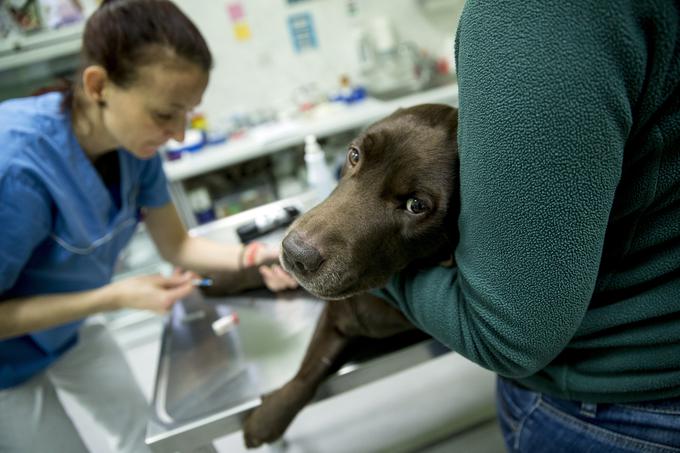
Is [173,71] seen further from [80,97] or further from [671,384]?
[671,384]

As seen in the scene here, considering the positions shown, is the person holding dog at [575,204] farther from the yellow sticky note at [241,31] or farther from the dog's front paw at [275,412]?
the yellow sticky note at [241,31]

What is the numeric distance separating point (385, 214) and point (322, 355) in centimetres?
31

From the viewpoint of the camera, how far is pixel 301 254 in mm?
550

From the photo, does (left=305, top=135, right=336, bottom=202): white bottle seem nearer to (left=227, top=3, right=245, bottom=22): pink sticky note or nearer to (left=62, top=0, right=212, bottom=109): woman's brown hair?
(left=62, top=0, right=212, bottom=109): woman's brown hair

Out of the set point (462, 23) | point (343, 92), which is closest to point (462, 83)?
point (462, 23)

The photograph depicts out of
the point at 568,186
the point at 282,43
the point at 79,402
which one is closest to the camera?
the point at 568,186

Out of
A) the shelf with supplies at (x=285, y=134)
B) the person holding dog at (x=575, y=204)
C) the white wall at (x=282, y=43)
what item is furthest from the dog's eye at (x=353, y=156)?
the white wall at (x=282, y=43)

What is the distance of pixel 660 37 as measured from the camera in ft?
0.93

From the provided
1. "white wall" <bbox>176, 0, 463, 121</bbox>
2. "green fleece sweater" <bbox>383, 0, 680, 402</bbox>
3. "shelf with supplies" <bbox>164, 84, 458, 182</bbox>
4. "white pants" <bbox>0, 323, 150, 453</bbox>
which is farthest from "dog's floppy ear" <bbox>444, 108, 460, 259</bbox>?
"white wall" <bbox>176, 0, 463, 121</bbox>

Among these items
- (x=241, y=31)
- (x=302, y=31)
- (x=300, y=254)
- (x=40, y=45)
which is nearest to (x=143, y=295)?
(x=300, y=254)

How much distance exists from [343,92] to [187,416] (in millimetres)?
1946

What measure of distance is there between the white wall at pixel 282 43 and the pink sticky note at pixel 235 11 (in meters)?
0.02

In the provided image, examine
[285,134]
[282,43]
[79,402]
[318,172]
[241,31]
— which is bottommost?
[79,402]

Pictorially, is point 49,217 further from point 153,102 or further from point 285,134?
point 285,134
